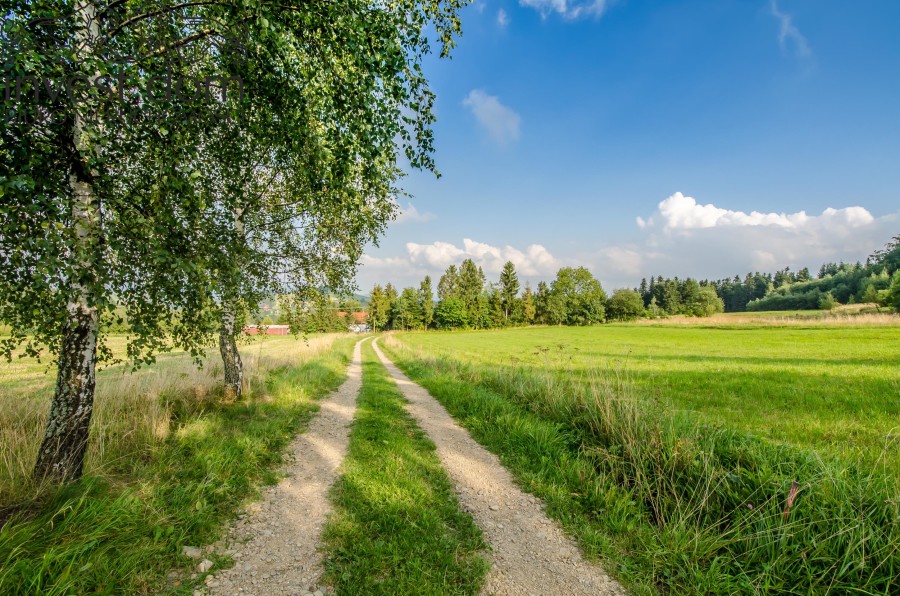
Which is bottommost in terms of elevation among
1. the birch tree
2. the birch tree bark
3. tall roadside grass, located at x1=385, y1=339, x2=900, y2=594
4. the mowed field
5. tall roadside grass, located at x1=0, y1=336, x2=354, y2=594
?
the mowed field

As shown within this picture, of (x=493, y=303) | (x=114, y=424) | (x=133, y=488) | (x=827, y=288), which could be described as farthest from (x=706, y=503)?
(x=827, y=288)

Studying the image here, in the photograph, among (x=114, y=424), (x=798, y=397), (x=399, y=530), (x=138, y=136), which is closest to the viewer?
(x=138, y=136)

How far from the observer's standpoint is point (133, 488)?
4.17m

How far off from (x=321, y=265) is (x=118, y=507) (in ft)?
25.1

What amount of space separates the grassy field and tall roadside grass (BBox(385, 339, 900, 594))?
4.47 ft

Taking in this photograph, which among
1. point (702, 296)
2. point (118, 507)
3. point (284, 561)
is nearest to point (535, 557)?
point (284, 561)

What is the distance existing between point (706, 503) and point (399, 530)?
3.86m

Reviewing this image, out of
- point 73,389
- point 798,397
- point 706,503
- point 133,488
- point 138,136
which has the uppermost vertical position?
point 138,136

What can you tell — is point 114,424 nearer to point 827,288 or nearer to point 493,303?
point 493,303

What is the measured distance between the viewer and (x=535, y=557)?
365cm

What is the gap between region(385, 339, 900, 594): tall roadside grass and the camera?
10.5ft

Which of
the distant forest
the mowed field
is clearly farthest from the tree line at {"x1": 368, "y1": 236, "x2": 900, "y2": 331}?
the mowed field

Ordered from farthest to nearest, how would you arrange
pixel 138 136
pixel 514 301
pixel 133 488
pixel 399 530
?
pixel 514 301 < pixel 133 488 < pixel 399 530 < pixel 138 136

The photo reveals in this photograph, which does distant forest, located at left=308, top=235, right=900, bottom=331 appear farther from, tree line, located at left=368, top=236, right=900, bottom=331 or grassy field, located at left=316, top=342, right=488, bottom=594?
grassy field, located at left=316, top=342, right=488, bottom=594
